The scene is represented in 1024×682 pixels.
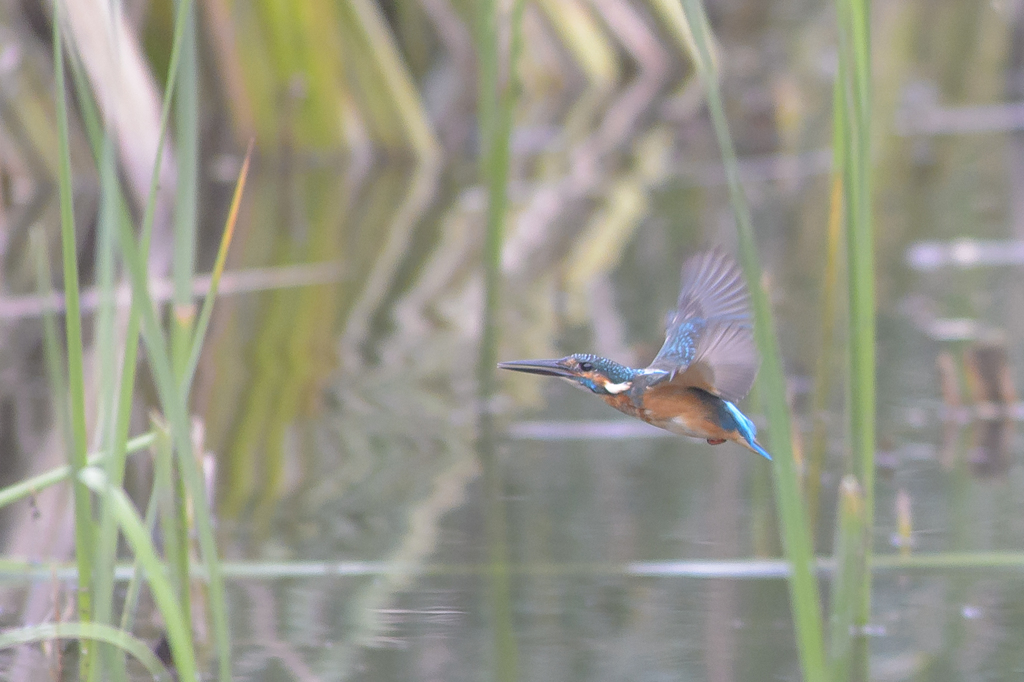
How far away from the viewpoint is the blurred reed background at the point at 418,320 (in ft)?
3.62

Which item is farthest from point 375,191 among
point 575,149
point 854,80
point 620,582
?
point 854,80

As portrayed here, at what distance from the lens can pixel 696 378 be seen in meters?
1.14

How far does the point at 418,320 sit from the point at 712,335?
1.87m

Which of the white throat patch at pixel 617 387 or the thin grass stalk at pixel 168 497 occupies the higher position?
the white throat patch at pixel 617 387

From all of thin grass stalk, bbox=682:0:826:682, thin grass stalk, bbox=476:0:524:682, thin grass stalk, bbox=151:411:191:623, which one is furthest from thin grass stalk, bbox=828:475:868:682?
thin grass stalk, bbox=151:411:191:623

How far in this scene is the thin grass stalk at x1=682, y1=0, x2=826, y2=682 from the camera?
92 cm

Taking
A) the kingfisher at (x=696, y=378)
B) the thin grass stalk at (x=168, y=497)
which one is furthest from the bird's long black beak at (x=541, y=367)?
the thin grass stalk at (x=168, y=497)

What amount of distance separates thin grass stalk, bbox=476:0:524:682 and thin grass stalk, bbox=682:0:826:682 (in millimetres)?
509

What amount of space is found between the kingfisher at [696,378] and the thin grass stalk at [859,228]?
3.6 inches

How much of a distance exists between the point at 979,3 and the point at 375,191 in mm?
4769

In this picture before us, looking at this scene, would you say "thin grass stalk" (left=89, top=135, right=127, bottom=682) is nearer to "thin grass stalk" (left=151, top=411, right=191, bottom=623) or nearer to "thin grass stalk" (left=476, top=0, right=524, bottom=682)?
"thin grass stalk" (left=151, top=411, right=191, bottom=623)

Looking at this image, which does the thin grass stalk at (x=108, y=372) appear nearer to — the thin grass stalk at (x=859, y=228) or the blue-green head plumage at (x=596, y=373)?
the blue-green head plumage at (x=596, y=373)

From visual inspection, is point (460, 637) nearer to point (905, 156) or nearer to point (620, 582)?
point (620, 582)

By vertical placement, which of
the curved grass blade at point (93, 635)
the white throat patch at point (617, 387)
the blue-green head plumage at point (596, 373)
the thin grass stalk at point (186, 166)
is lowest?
the curved grass blade at point (93, 635)
